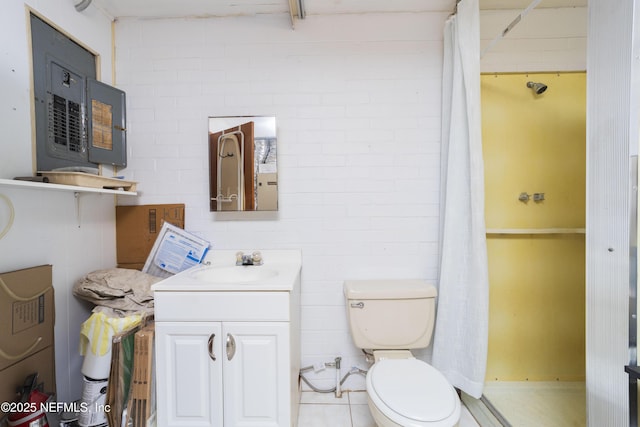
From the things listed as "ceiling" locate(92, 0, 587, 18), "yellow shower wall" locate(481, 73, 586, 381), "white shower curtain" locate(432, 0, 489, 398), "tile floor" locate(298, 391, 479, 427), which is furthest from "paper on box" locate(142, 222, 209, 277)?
"yellow shower wall" locate(481, 73, 586, 381)

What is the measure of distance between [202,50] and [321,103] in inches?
33.7

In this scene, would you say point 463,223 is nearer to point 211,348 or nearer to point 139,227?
point 211,348

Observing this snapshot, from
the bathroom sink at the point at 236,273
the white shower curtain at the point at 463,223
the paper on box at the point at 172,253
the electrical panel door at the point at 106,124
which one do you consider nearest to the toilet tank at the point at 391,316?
the white shower curtain at the point at 463,223

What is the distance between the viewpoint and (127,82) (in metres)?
1.74

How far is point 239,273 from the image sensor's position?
1.63 meters

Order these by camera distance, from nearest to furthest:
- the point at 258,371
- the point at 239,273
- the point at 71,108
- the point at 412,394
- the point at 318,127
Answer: the point at 412,394 < the point at 258,371 < the point at 71,108 < the point at 239,273 < the point at 318,127

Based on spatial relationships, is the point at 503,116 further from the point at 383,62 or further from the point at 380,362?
the point at 380,362

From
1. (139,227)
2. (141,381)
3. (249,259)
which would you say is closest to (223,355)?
(141,381)

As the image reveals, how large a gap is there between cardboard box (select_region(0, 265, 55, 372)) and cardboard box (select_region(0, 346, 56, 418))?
0.02 m

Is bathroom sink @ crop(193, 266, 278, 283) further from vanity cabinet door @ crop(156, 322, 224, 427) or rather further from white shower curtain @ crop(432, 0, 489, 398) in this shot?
white shower curtain @ crop(432, 0, 489, 398)

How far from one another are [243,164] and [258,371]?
3.83 feet

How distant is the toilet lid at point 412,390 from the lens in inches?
40.1

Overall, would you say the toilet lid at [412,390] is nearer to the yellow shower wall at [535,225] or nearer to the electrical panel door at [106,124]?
the yellow shower wall at [535,225]

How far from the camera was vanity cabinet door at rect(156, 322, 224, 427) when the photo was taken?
1237 mm
